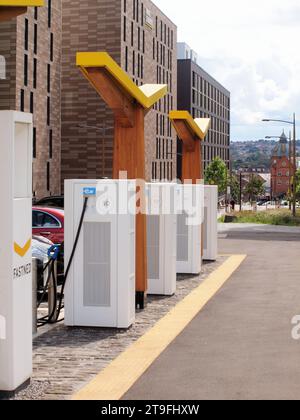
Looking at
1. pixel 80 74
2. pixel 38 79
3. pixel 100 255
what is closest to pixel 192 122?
pixel 100 255

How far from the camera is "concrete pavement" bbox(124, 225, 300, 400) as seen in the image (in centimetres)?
754

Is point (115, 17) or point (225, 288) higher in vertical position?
point (115, 17)

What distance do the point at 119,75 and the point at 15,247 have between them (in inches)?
198

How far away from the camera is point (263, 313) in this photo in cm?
1223

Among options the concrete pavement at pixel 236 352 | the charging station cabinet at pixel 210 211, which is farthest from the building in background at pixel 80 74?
the concrete pavement at pixel 236 352

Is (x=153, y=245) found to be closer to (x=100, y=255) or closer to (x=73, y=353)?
(x=100, y=255)

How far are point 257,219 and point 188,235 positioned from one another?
30294mm

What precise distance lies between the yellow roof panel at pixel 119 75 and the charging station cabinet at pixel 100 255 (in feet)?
5.91

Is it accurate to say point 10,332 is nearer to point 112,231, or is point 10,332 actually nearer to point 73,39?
A: point 112,231

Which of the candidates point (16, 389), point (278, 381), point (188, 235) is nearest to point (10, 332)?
point (16, 389)

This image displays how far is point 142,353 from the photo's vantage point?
9.33m

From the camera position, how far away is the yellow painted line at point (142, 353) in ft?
24.8
